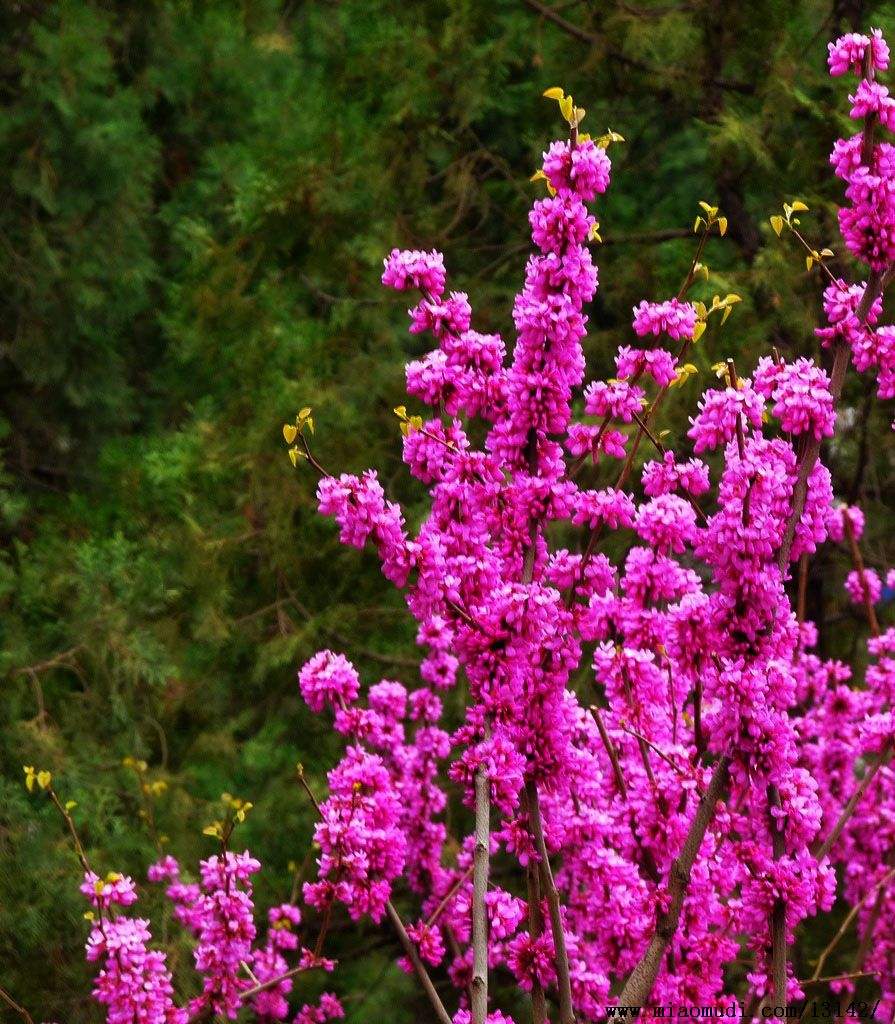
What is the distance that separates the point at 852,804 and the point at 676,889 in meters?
0.79

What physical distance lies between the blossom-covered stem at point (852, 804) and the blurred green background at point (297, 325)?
7.12ft

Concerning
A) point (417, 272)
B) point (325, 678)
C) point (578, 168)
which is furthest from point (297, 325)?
point (578, 168)

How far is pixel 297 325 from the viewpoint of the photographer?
8.14 metres

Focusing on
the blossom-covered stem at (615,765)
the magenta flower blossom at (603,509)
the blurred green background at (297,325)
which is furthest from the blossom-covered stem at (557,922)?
the blurred green background at (297,325)

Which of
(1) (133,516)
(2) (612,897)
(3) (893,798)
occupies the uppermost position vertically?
(1) (133,516)

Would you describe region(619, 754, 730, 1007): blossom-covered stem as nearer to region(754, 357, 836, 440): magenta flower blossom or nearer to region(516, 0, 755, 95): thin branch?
region(754, 357, 836, 440): magenta flower blossom

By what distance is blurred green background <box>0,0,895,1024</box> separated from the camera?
5.28m

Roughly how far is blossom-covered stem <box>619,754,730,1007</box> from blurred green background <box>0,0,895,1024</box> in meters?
2.03

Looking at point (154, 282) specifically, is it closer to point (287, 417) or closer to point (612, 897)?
point (287, 417)

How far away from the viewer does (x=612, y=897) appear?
3480 mm

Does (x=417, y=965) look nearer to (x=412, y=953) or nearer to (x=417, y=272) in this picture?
(x=412, y=953)

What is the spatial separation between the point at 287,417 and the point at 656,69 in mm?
2346

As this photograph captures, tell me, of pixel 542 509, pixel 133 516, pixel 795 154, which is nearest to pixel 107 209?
pixel 133 516

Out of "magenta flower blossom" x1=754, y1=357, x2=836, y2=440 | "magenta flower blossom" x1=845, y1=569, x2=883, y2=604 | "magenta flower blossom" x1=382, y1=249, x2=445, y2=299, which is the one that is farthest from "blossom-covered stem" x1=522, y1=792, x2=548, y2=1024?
"magenta flower blossom" x1=845, y1=569, x2=883, y2=604
